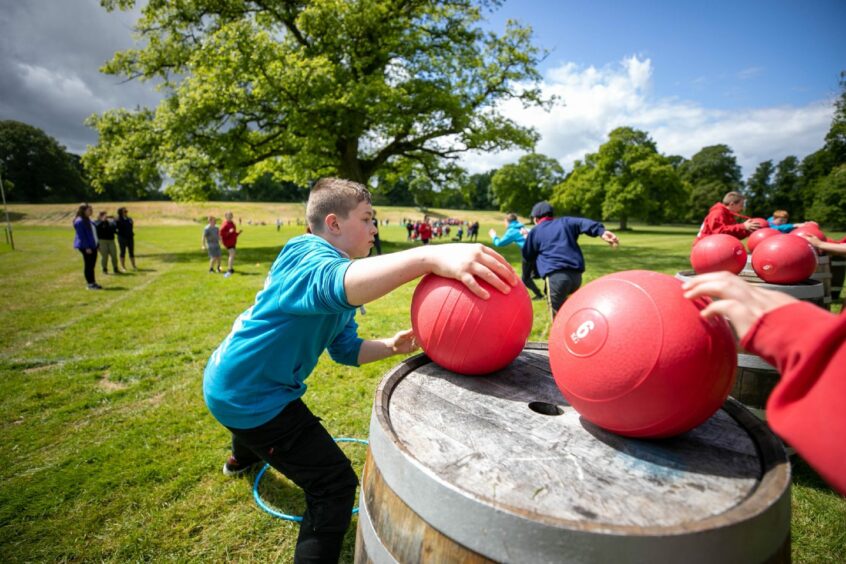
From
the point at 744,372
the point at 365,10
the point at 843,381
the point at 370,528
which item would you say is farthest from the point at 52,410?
the point at 365,10

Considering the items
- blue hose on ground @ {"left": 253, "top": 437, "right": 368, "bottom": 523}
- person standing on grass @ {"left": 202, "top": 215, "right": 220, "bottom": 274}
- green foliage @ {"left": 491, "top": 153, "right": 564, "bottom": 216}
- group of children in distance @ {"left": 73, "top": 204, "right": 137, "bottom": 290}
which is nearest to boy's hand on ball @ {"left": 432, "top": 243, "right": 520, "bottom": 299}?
blue hose on ground @ {"left": 253, "top": 437, "right": 368, "bottom": 523}

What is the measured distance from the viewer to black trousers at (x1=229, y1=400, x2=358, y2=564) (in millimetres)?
2406

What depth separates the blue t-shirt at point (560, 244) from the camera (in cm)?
738

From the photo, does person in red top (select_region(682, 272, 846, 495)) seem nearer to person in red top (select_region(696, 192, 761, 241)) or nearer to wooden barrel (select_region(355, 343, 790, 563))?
wooden barrel (select_region(355, 343, 790, 563))

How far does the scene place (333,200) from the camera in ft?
9.11

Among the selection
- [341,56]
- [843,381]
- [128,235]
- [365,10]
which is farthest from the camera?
[341,56]

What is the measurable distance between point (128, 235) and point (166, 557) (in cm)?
1832

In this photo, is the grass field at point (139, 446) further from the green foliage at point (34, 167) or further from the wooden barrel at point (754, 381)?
the green foliage at point (34, 167)

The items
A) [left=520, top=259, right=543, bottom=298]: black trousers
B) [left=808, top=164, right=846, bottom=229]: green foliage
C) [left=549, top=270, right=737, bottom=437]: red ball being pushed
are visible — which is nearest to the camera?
[left=549, top=270, right=737, bottom=437]: red ball being pushed

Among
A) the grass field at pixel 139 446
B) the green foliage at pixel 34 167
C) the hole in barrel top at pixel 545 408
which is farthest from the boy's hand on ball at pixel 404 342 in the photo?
the green foliage at pixel 34 167

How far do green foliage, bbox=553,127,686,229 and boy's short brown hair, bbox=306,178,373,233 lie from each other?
6129 centimetres

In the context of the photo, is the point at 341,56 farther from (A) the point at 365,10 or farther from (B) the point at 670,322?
(B) the point at 670,322

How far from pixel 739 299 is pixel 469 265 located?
3.83 feet

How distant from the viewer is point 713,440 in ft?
6.20
